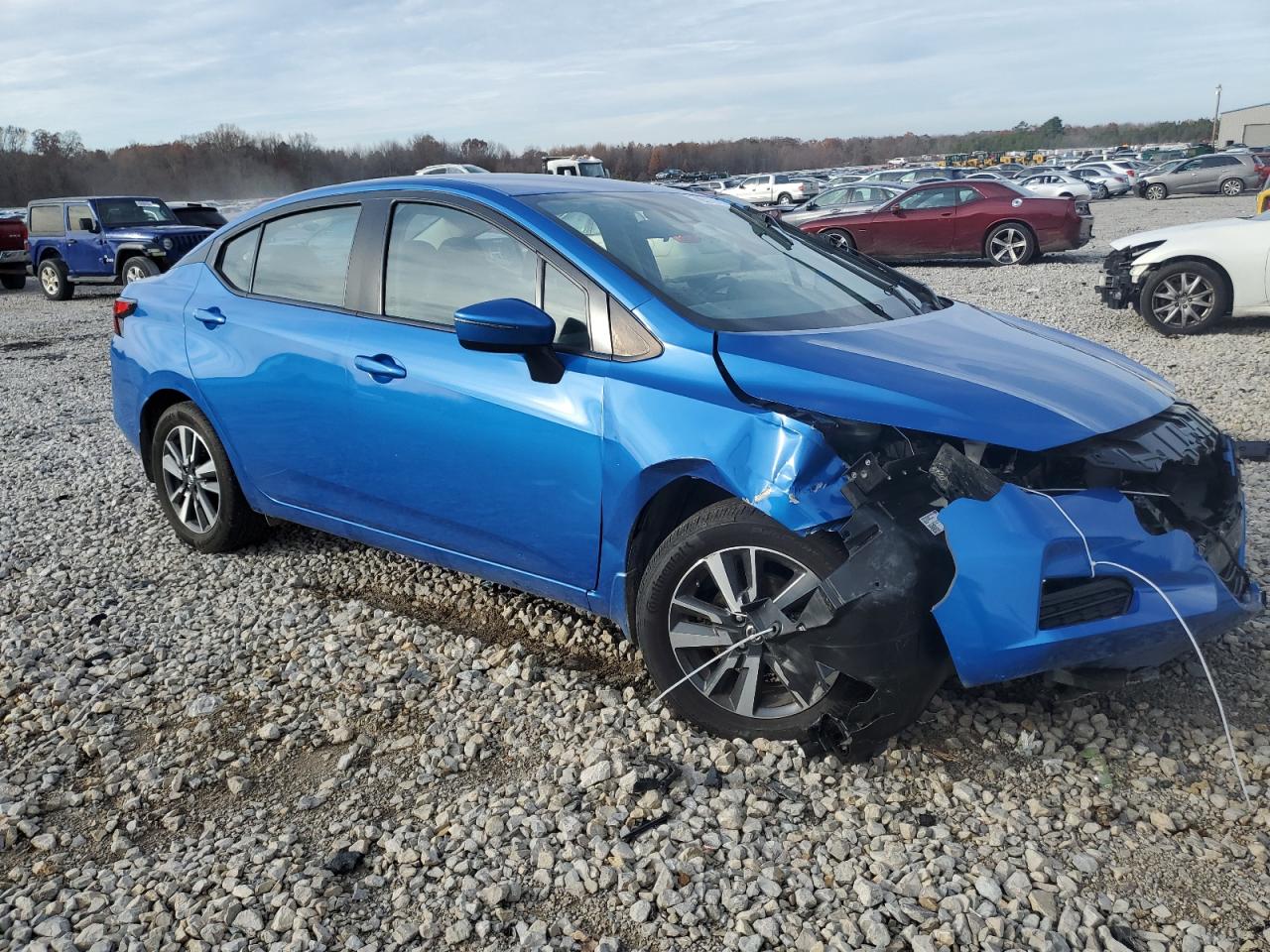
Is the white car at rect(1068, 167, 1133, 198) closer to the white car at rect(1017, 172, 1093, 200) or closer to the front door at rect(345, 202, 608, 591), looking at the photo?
the white car at rect(1017, 172, 1093, 200)

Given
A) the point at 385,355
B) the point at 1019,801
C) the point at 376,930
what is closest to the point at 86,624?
the point at 385,355

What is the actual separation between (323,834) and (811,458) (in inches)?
66.0

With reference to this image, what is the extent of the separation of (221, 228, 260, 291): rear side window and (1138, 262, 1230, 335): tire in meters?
8.38

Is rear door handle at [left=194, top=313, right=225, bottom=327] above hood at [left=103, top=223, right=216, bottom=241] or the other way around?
the other way around

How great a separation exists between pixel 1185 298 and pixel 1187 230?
0.64m

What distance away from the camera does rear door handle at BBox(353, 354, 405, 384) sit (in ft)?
11.9

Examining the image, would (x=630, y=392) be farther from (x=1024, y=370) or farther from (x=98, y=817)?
(x=98, y=817)

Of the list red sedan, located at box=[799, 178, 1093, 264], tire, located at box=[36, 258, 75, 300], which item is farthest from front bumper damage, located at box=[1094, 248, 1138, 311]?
tire, located at box=[36, 258, 75, 300]

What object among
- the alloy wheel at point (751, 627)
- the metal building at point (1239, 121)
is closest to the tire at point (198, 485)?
the alloy wheel at point (751, 627)

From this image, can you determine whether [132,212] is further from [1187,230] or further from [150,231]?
[1187,230]

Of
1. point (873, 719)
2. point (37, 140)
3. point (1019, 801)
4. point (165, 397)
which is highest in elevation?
point (37, 140)

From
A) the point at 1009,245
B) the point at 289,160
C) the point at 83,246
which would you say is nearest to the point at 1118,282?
the point at 1009,245

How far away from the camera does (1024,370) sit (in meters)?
3.12

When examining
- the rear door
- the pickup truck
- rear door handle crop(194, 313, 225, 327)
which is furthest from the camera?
the pickup truck
